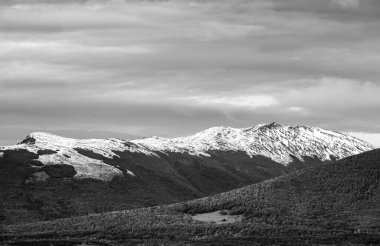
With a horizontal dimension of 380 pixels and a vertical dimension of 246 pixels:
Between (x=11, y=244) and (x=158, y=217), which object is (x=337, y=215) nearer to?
(x=158, y=217)

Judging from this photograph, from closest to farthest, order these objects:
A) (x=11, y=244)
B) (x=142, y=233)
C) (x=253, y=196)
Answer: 1. (x=11, y=244)
2. (x=142, y=233)
3. (x=253, y=196)

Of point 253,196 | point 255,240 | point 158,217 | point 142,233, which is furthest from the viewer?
point 253,196

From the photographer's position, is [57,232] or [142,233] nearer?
[142,233]

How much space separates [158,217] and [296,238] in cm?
3492

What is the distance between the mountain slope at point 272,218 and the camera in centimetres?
11862

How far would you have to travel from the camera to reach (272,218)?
139000 mm

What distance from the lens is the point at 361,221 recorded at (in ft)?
440

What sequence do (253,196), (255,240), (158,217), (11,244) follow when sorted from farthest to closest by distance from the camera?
(253,196), (158,217), (255,240), (11,244)

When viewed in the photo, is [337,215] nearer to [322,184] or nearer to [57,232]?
[322,184]

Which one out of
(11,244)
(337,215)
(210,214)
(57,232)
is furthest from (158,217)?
(11,244)

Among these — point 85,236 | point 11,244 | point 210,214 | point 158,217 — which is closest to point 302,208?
point 210,214

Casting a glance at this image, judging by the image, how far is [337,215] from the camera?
139750 millimetres

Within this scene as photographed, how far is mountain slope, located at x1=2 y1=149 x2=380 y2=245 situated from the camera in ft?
389

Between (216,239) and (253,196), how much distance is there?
38854mm
